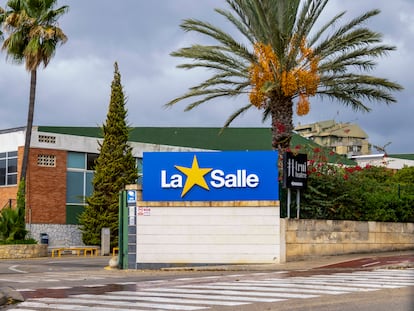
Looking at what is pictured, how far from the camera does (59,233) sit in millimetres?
45312

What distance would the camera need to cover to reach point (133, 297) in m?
14.3

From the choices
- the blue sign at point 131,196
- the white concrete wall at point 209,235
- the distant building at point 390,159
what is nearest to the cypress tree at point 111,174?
the blue sign at point 131,196

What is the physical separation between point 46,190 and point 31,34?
949cm

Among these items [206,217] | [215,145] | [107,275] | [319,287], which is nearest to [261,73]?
[206,217]

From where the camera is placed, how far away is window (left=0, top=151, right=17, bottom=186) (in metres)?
45.5

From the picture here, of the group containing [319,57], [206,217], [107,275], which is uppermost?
[319,57]

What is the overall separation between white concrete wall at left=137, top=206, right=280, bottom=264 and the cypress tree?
1768 centimetres

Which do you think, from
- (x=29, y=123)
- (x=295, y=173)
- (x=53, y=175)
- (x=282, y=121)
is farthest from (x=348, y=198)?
(x=53, y=175)

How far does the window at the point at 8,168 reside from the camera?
45.5 meters

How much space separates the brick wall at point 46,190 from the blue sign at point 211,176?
20.3m

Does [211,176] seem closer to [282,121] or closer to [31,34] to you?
[282,121]

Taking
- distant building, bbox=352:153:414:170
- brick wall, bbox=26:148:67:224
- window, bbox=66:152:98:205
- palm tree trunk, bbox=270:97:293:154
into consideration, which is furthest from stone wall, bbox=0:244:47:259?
distant building, bbox=352:153:414:170

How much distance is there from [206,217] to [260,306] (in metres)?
13.1

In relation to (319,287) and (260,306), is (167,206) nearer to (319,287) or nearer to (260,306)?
(319,287)
